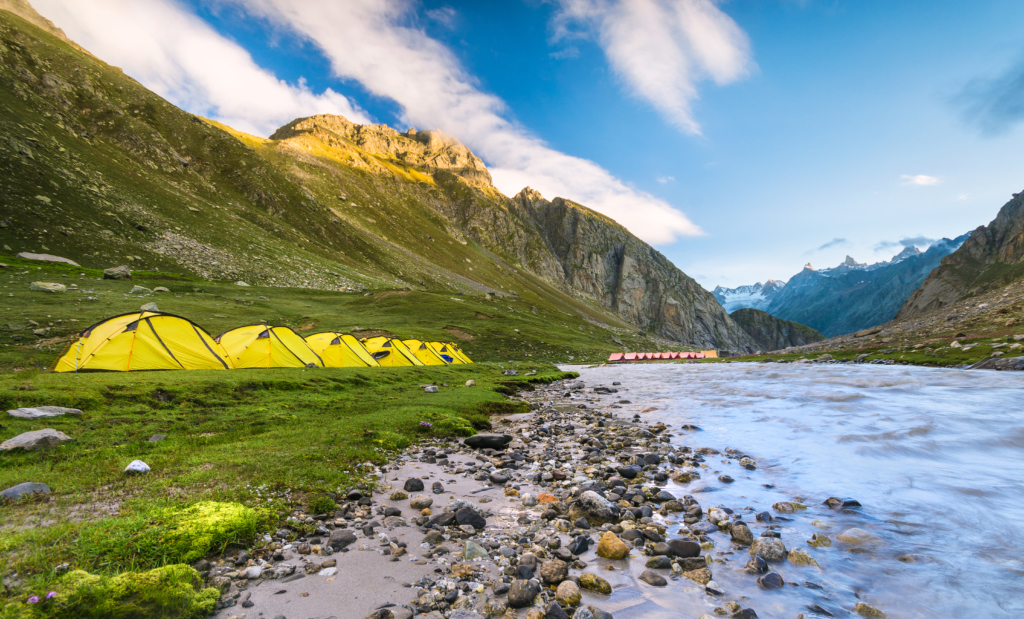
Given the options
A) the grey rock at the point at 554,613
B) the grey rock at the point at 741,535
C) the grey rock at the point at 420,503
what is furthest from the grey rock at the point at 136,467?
the grey rock at the point at 741,535

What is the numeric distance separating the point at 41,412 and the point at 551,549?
13.0 meters

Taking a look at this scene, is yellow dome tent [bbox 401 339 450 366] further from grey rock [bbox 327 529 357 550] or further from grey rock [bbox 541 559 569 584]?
grey rock [bbox 541 559 569 584]

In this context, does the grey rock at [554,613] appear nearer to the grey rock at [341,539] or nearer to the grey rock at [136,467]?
the grey rock at [341,539]

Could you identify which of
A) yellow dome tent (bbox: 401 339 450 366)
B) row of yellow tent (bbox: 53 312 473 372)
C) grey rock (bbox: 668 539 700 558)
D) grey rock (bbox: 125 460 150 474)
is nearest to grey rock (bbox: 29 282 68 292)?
row of yellow tent (bbox: 53 312 473 372)

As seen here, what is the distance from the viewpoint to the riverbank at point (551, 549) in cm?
479

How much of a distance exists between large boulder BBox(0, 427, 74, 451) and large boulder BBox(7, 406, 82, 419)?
4.47ft

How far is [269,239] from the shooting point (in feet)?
262

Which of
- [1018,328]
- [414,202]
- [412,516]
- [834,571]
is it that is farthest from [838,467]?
[414,202]

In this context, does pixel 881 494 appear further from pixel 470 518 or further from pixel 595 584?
pixel 470 518

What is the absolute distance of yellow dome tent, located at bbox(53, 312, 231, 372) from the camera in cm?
1634

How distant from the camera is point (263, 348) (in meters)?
22.1

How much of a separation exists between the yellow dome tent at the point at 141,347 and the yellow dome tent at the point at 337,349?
6.93 meters

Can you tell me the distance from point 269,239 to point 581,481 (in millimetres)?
89596

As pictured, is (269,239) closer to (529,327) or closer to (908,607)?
(529,327)
